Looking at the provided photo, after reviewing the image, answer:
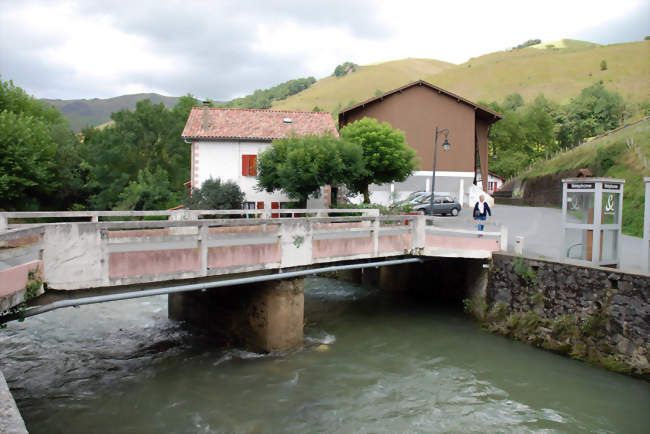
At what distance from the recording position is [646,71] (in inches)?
3573

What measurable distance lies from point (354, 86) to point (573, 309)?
158 metres

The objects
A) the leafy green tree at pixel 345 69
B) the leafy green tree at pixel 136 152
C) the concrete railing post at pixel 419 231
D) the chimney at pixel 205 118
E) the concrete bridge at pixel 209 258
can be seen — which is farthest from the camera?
the leafy green tree at pixel 345 69

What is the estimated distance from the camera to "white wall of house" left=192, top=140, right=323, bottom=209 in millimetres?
29531

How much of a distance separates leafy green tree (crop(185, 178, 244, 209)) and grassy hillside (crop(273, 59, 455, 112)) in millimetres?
109573

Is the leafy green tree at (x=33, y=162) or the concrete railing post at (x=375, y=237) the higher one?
the leafy green tree at (x=33, y=162)

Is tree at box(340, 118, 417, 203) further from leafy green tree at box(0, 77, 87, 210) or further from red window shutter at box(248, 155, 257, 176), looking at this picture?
leafy green tree at box(0, 77, 87, 210)

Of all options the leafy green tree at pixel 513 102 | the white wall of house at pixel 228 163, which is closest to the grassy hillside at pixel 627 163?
the white wall of house at pixel 228 163

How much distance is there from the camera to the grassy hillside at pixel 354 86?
147750mm

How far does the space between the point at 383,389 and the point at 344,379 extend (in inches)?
33.6

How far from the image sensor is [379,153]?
86.5 feet

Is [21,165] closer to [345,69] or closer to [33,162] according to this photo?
[33,162]

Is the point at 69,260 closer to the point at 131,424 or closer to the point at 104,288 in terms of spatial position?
the point at 104,288

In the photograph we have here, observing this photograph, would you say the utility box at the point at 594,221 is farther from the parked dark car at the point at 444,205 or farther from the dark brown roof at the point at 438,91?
the dark brown roof at the point at 438,91

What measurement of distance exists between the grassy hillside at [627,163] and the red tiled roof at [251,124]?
15.8 metres
